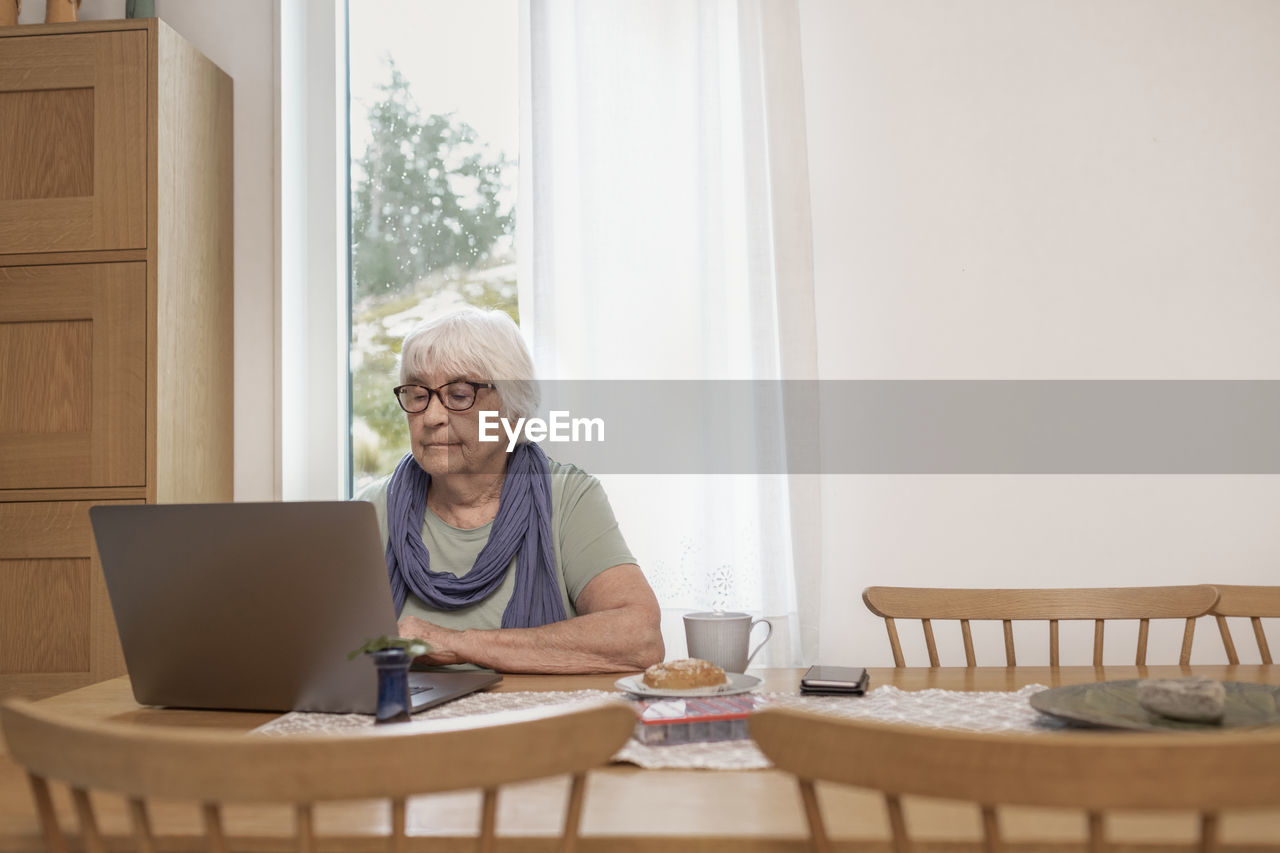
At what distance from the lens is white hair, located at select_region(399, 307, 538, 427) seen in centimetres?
179

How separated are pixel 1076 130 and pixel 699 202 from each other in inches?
36.6

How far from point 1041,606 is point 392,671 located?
107 centimetres

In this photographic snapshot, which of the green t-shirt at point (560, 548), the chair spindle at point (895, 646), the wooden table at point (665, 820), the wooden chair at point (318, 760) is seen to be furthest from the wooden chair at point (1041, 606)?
the wooden chair at point (318, 760)

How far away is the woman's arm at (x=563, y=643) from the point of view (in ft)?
4.61

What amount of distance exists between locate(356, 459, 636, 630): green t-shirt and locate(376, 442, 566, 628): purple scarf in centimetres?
2

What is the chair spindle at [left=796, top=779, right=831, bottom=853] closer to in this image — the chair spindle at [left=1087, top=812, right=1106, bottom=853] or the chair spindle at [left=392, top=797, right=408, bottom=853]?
the chair spindle at [left=1087, top=812, right=1106, bottom=853]

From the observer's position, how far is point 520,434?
1849 millimetres

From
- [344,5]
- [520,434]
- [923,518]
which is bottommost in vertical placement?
[923,518]

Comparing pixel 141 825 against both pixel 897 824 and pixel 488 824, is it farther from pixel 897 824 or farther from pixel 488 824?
pixel 897 824

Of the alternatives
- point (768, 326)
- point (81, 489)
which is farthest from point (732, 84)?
point (81, 489)

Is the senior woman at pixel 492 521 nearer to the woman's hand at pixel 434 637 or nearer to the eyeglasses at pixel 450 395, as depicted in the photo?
the eyeglasses at pixel 450 395

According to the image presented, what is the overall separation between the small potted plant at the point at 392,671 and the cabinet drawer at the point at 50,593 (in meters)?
1.40

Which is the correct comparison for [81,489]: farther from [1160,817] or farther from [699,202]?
[1160,817]
